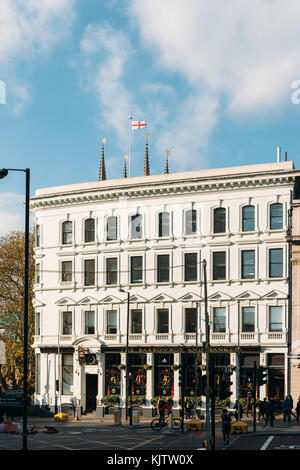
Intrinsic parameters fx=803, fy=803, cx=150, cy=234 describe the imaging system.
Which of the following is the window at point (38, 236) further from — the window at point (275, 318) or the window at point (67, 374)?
the window at point (275, 318)

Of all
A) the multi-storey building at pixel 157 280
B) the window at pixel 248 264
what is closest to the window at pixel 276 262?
the multi-storey building at pixel 157 280

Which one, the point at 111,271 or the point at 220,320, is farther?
the point at 111,271

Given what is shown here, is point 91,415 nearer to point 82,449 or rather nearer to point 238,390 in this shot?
point 238,390

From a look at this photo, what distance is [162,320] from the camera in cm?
6391

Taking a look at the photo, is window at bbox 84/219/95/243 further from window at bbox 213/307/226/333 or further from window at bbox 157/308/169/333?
window at bbox 213/307/226/333

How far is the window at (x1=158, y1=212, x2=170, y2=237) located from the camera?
64.6 meters

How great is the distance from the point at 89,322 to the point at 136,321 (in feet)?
14.7

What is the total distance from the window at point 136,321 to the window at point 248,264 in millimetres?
9313

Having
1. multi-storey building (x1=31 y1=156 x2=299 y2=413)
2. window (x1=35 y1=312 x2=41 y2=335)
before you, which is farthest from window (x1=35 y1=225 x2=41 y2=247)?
window (x1=35 y1=312 x2=41 y2=335)

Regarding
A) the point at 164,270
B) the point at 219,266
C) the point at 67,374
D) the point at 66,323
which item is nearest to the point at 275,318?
the point at 219,266

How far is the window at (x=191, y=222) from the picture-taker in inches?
2495

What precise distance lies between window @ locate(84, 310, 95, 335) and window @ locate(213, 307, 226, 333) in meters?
10.8

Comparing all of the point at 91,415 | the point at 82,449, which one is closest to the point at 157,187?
the point at 91,415

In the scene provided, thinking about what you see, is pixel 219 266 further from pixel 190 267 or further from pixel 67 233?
pixel 67 233
